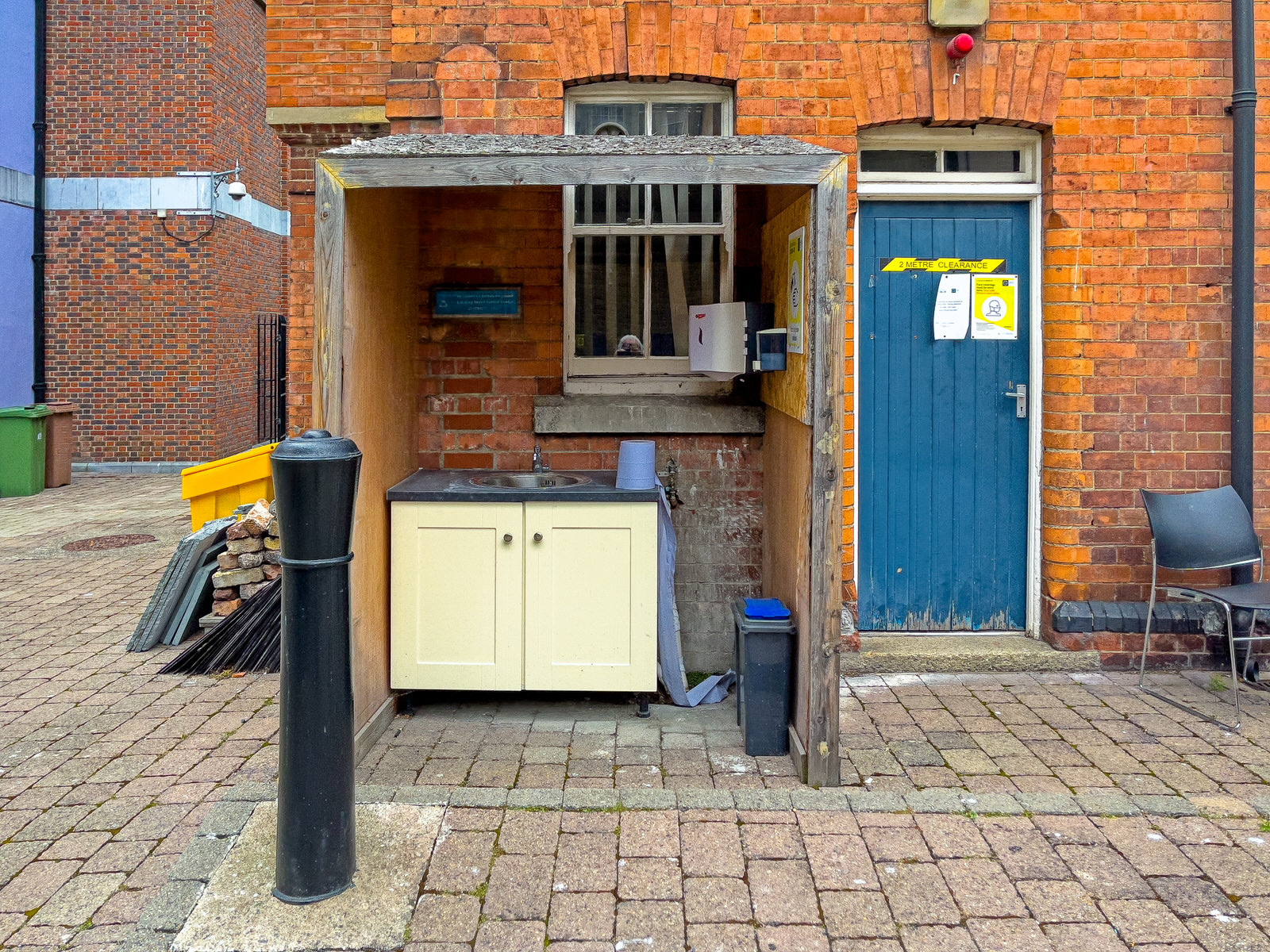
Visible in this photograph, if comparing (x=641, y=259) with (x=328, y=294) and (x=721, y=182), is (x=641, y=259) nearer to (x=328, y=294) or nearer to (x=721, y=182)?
(x=721, y=182)

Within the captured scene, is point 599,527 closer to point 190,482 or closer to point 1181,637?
point 1181,637

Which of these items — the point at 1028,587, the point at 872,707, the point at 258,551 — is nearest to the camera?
the point at 872,707

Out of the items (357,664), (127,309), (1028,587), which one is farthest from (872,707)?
(127,309)

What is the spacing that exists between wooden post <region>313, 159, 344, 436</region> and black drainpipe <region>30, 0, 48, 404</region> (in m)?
13.1

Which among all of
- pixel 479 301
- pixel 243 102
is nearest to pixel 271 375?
pixel 243 102

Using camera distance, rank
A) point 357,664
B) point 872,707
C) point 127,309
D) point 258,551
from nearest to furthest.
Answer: point 357,664 → point 872,707 → point 258,551 → point 127,309

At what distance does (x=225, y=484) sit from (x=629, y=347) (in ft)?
12.3

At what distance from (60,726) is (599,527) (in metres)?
2.82

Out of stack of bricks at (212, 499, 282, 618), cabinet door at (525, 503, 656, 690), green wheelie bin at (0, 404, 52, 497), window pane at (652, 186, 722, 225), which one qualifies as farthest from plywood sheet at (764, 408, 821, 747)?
green wheelie bin at (0, 404, 52, 497)

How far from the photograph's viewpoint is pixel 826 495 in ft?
14.3

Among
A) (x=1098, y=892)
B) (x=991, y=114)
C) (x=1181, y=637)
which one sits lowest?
(x=1098, y=892)

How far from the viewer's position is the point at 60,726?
5121mm

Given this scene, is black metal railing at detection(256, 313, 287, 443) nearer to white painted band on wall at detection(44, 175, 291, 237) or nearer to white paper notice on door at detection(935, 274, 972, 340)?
white painted band on wall at detection(44, 175, 291, 237)

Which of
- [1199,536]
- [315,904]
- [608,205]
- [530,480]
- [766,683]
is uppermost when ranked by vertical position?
[608,205]
